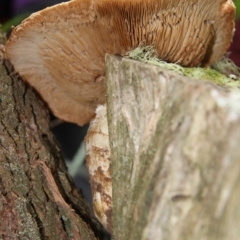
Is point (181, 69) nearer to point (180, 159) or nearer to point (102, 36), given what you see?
point (102, 36)

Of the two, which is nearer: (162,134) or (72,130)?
(162,134)

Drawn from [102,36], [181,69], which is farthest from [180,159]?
[102,36]

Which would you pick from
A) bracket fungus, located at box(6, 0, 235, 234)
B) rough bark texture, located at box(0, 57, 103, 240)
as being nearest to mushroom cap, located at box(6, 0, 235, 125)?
bracket fungus, located at box(6, 0, 235, 234)

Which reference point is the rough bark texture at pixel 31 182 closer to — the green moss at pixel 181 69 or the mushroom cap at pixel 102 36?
the mushroom cap at pixel 102 36

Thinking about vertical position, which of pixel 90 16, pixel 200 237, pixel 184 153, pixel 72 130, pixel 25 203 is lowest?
pixel 72 130

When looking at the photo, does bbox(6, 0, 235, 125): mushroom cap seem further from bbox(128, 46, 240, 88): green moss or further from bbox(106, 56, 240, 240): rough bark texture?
bbox(106, 56, 240, 240): rough bark texture

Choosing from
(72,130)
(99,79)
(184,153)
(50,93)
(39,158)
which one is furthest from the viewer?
(72,130)

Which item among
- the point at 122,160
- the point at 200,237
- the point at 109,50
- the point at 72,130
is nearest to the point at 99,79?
the point at 109,50

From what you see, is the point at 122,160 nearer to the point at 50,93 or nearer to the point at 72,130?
the point at 50,93
